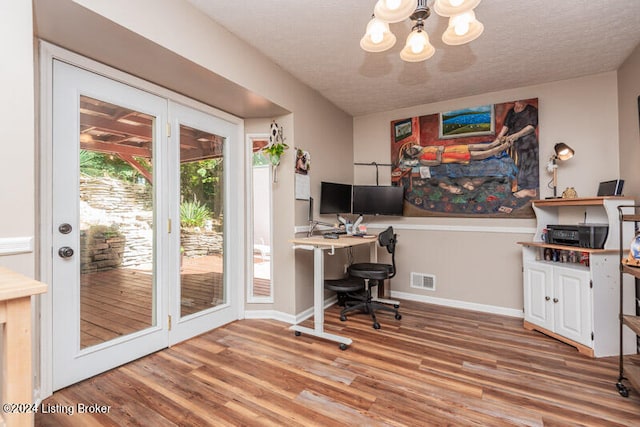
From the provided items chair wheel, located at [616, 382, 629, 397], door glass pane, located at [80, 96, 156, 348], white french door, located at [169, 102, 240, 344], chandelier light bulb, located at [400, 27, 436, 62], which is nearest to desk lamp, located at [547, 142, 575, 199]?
chair wheel, located at [616, 382, 629, 397]

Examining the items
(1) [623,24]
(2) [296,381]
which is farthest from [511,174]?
(2) [296,381]

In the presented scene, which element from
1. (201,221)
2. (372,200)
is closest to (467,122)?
(372,200)

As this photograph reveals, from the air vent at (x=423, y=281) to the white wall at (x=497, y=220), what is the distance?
6 cm

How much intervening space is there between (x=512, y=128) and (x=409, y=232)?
1652mm

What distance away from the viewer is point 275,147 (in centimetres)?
295

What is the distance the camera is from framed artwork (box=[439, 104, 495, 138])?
3381 millimetres

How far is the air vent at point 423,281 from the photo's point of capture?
3725mm

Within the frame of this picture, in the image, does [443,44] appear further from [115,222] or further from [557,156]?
[115,222]

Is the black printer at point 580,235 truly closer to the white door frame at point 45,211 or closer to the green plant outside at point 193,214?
the green plant outside at point 193,214

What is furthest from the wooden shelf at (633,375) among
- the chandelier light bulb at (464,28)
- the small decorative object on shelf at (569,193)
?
the chandelier light bulb at (464,28)

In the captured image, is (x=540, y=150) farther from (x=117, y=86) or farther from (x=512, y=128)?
(x=117, y=86)

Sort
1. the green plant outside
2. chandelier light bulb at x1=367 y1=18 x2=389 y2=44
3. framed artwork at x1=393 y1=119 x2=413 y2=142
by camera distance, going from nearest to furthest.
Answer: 1. chandelier light bulb at x1=367 y1=18 x2=389 y2=44
2. the green plant outside
3. framed artwork at x1=393 y1=119 x2=413 y2=142

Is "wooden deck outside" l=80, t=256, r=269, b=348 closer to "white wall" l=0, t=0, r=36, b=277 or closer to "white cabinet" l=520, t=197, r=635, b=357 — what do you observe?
"white wall" l=0, t=0, r=36, b=277

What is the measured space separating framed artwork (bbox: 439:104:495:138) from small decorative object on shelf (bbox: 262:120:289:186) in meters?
2.01
